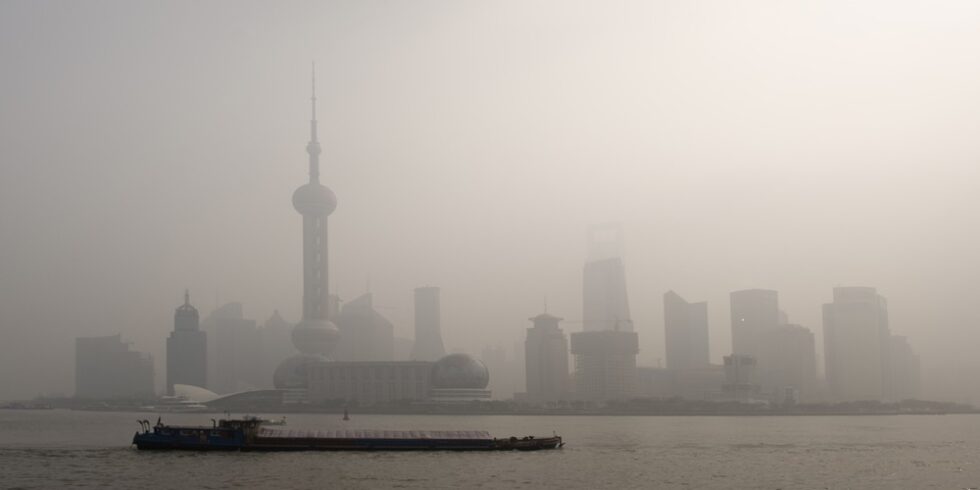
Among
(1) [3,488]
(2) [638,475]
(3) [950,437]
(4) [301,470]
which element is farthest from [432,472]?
(3) [950,437]

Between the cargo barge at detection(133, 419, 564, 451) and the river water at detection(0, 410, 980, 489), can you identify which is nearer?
the river water at detection(0, 410, 980, 489)

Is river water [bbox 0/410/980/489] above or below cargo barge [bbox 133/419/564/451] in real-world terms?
below

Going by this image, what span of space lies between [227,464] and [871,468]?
65.6 meters

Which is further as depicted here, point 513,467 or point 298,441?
point 298,441

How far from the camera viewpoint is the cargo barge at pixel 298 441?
422 feet

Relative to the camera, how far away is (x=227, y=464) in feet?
371

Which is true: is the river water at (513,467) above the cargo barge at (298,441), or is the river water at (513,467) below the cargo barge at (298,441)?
below

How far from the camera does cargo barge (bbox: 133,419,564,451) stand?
128m

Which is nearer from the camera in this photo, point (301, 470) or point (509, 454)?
point (301, 470)

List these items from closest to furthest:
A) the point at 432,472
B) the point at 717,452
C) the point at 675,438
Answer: the point at 432,472
the point at 717,452
the point at 675,438

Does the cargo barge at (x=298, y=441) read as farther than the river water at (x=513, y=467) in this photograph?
Yes

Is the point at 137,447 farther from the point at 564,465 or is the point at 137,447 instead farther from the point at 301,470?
the point at 564,465

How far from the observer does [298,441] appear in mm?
131000

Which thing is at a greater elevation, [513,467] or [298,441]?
[298,441]
